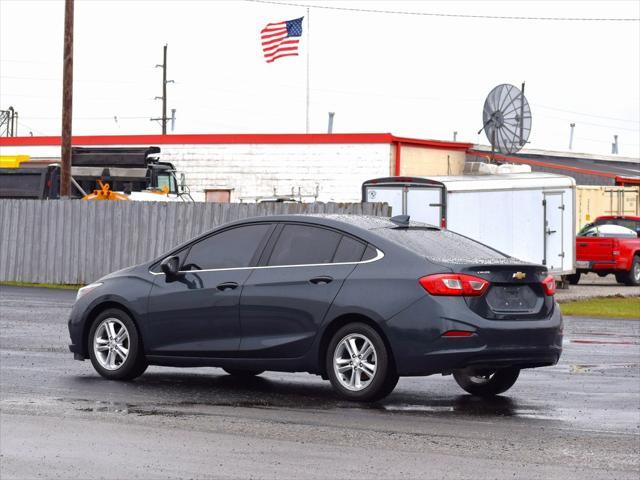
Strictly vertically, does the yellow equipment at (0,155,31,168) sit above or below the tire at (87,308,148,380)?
above

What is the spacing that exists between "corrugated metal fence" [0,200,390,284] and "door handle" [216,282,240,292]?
18615 mm

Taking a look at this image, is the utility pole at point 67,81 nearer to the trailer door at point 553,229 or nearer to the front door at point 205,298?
the trailer door at point 553,229

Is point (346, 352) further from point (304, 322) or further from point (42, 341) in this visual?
point (42, 341)

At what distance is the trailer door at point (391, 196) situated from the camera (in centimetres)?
3006

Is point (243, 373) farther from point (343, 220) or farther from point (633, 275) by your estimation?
point (633, 275)

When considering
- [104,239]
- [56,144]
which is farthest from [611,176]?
[104,239]

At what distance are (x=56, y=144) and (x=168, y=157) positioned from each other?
15.2ft

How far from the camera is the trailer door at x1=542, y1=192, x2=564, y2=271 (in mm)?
31531

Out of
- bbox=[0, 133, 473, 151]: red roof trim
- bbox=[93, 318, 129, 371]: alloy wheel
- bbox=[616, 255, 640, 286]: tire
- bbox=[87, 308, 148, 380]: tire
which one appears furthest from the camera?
bbox=[0, 133, 473, 151]: red roof trim

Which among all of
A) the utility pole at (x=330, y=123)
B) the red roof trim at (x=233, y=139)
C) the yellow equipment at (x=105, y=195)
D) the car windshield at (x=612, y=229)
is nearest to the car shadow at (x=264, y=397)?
the yellow equipment at (x=105, y=195)

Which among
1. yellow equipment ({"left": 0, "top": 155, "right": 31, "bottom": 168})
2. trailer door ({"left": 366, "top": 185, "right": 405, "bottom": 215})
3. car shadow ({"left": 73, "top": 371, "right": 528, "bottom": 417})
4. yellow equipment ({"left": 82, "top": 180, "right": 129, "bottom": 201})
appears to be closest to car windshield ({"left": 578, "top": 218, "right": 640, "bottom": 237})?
trailer door ({"left": 366, "top": 185, "right": 405, "bottom": 215})

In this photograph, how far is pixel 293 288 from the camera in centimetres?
1137

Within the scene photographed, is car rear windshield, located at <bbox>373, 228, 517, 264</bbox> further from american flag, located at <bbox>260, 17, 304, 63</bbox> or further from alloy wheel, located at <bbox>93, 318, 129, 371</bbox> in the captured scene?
american flag, located at <bbox>260, 17, 304, 63</bbox>

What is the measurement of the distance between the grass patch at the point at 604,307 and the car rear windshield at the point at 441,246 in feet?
42.1
